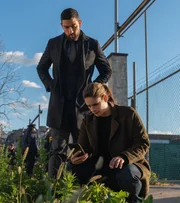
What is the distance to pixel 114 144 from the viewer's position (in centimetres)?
302

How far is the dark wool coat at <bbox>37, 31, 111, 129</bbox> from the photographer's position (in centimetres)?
349

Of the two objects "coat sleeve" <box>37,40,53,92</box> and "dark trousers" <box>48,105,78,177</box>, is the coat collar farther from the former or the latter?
"coat sleeve" <box>37,40,53,92</box>

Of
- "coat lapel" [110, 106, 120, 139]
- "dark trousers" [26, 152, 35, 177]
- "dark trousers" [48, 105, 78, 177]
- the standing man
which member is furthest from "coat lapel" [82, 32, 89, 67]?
"dark trousers" [26, 152, 35, 177]

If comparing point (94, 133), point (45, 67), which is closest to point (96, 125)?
point (94, 133)

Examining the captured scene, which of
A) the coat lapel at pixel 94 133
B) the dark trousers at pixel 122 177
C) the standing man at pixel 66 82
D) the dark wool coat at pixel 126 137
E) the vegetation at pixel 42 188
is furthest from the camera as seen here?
the standing man at pixel 66 82

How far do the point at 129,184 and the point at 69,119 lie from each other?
100 cm

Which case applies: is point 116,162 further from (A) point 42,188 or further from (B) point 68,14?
(B) point 68,14

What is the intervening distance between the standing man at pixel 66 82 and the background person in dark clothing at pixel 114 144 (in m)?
0.35

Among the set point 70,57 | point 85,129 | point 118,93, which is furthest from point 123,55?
point 85,129

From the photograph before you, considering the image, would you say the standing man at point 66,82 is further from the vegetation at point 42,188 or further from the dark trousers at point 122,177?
the dark trousers at point 122,177

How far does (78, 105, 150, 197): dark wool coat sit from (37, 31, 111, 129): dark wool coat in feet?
1.43

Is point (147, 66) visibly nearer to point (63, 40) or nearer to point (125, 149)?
point (63, 40)

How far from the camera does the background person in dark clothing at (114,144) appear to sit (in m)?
2.75

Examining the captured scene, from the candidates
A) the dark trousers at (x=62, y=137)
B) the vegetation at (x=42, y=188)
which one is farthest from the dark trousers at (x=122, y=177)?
the dark trousers at (x=62, y=137)
